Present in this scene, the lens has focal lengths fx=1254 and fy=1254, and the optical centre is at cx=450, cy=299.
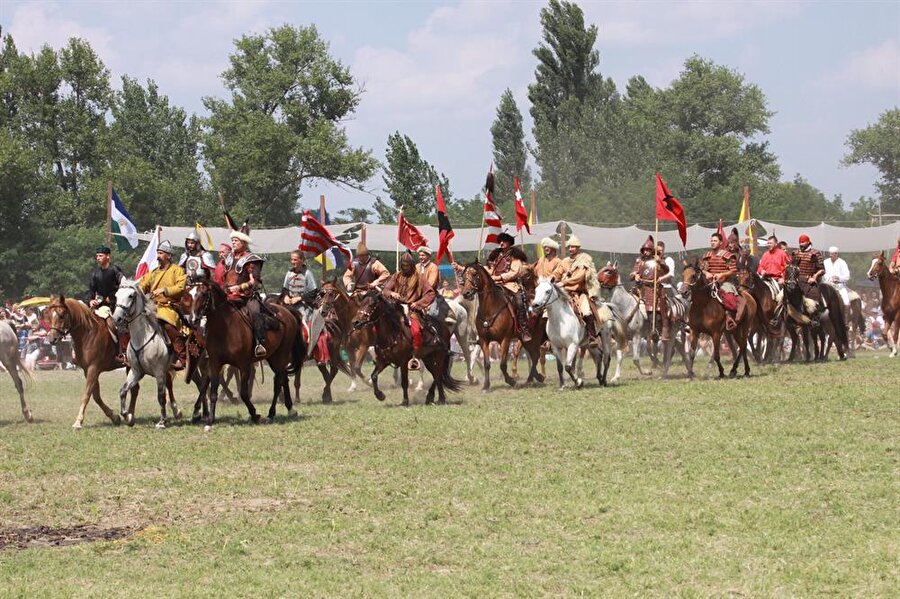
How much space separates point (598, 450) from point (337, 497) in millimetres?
3709

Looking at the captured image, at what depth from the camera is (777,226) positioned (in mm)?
34375

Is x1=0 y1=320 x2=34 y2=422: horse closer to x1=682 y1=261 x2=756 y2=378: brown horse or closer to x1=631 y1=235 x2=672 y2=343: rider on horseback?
x1=682 y1=261 x2=756 y2=378: brown horse

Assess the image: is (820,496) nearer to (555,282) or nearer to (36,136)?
(555,282)

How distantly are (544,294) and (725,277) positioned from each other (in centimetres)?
393

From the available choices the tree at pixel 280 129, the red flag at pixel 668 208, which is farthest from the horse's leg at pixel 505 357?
the tree at pixel 280 129

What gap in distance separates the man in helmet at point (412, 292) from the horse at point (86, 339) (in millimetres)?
4436

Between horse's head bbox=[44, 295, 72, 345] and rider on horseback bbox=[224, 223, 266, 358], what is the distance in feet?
7.47

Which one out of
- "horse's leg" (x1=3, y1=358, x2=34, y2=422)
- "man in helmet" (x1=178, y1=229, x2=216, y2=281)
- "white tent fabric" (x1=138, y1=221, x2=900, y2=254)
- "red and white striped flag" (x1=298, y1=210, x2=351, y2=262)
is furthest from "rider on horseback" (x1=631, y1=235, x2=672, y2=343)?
"horse's leg" (x1=3, y1=358, x2=34, y2=422)

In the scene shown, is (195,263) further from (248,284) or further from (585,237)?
(585,237)

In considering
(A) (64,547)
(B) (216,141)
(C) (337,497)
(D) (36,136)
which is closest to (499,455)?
(C) (337,497)

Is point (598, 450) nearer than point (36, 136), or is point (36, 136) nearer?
point (598, 450)

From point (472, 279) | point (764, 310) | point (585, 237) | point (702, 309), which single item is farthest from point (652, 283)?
point (585, 237)

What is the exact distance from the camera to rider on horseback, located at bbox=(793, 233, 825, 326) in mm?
26906

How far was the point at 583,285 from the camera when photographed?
22.3 metres
